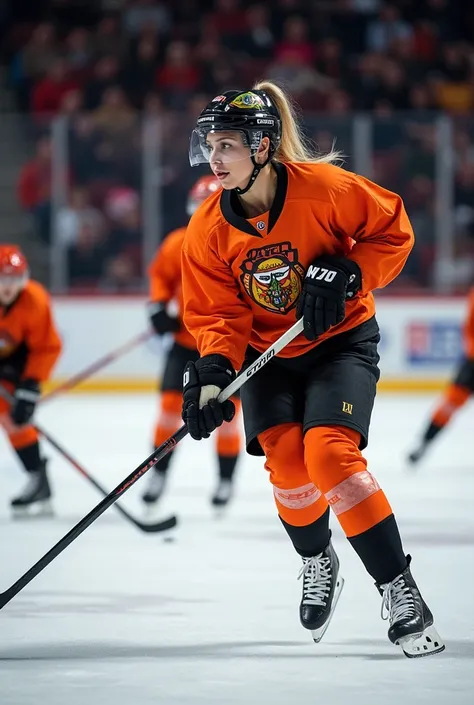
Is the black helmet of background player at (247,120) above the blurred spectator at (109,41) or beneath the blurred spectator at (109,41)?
above

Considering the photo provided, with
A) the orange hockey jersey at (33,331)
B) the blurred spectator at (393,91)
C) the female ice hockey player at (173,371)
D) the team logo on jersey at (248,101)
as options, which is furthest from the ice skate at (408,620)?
the blurred spectator at (393,91)

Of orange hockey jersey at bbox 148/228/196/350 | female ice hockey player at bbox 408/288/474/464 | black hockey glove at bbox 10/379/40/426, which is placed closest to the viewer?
black hockey glove at bbox 10/379/40/426

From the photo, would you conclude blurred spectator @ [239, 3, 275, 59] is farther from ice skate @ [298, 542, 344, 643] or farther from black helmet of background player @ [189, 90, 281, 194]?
ice skate @ [298, 542, 344, 643]

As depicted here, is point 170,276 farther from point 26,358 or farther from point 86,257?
point 86,257

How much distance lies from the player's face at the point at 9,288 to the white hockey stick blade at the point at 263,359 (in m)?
1.99

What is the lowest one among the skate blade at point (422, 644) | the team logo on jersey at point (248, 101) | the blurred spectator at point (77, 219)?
the blurred spectator at point (77, 219)

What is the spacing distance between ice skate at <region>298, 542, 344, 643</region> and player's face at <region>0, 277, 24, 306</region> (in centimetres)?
210

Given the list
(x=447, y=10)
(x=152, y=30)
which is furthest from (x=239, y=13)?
(x=447, y=10)

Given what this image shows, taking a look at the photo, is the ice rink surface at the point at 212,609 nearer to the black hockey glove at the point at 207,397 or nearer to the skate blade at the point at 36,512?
the skate blade at the point at 36,512

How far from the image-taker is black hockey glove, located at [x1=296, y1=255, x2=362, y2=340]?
7.95 feet

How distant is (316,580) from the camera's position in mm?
2676

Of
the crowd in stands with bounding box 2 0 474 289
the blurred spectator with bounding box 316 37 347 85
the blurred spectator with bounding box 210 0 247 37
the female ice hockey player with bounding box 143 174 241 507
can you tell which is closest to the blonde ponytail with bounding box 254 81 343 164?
the female ice hockey player with bounding box 143 174 241 507

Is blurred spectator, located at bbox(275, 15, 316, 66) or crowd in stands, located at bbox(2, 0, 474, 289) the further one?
blurred spectator, located at bbox(275, 15, 316, 66)

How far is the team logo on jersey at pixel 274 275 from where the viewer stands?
8.34 feet
